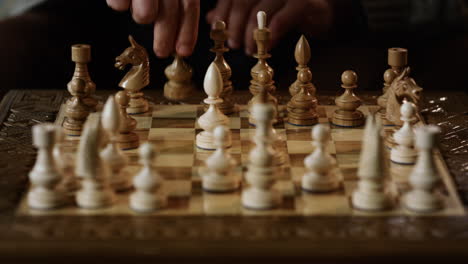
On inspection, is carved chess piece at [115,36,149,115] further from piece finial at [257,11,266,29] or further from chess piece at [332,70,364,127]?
chess piece at [332,70,364,127]

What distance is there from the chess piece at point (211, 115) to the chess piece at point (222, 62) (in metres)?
0.28

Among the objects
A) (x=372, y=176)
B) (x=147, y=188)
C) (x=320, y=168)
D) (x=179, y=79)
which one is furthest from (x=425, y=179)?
(x=179, y=79)

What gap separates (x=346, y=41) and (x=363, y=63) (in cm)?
14

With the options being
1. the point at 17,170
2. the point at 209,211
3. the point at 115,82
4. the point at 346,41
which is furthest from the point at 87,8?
the point at 209,211

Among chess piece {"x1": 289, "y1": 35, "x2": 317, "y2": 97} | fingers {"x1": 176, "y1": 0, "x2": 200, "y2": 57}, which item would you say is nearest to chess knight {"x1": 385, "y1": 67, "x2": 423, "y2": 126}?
chess piece {"x1": 289, "y1": 35, "x2": 317, "y2": 97}

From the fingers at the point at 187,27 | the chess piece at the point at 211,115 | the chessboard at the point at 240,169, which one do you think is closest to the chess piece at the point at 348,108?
the chessboard at the point at 240,169

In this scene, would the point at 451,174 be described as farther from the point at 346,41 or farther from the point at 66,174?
the point at 346,41

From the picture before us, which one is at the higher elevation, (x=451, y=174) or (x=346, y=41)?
(x=346, y=41)

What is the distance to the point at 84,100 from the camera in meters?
2.26

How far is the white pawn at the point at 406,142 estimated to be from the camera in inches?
75.9

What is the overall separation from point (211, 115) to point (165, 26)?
417 mm

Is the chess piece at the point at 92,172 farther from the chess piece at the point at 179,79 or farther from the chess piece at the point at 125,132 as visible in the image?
the chess piece at the point at 179,79

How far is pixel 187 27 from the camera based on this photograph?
93.5 inches

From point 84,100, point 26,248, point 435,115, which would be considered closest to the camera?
point 26,248
